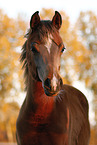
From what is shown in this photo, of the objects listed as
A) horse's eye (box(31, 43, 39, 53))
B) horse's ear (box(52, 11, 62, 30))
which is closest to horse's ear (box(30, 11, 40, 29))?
horse's ear (box(52, 11, 62, 30))

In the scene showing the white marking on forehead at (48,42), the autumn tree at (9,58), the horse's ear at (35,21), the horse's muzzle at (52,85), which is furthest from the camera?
the autumn tree at (9,58)

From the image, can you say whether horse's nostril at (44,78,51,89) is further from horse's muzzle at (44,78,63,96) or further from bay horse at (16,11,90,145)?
bay horse at (16,11,90,145)

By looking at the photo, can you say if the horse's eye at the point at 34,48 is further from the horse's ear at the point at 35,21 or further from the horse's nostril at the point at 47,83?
the horse's nostril at the point at 47,83

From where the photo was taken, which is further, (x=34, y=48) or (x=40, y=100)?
(x=40, y=100)

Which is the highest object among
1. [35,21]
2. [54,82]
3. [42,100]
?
[35,21]

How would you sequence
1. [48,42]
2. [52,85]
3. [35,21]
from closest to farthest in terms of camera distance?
[52,85], [48,42], [35,21]

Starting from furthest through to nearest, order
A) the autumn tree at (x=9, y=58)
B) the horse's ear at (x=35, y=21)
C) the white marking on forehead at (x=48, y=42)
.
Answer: the autumn tree at (x=9, y=58), the horse's ear at (x=35, y=21), the white marking on forehead at (x=48, y=42)

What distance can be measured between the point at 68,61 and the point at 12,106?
6.15 metres

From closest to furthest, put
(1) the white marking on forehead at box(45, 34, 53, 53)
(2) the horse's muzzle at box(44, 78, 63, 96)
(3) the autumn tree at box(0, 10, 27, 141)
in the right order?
(2) the horse's muzzle at box(44, 78, 63, 96) < (1) the white marking on forehead at box(45, 34, 53, 53) < (3) the autumn tree at box(0, 10, 27, 141)

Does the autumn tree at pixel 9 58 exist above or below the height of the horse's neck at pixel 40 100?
above

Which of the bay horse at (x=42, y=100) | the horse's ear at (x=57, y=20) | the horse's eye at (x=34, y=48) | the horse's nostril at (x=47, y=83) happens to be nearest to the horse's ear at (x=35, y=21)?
the bay horse at (x=42, y=100)

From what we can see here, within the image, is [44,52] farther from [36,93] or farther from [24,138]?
[24,138]

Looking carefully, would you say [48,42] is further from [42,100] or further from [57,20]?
[42,100]

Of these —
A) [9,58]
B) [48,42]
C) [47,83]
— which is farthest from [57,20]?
[9,58]
